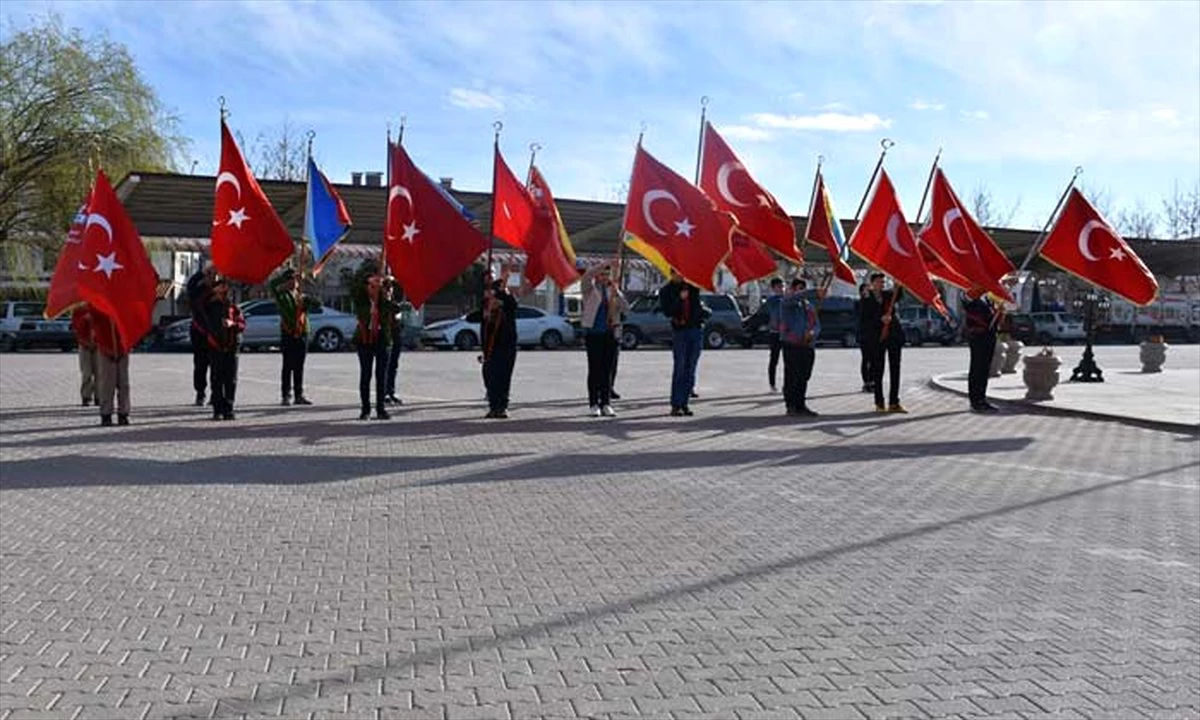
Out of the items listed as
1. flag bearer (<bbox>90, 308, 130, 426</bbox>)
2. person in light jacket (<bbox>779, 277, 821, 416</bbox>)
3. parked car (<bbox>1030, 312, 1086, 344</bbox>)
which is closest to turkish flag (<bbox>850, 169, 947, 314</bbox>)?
person in light jacket (<bbox>779, 277, 821, 416</bbox>)

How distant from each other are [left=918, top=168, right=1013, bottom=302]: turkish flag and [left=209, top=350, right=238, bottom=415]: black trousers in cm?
953

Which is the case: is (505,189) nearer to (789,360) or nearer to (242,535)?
(789,360)

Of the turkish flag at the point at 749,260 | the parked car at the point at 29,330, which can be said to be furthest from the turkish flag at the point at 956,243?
the parked car at the point at 29,330

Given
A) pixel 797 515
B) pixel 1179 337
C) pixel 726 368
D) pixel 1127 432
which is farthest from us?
pixel 1179 337

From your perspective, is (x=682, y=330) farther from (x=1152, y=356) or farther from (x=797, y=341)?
(x=1152, y=356)

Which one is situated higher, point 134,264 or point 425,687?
point 134,264

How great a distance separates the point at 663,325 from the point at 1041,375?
23.1 metres

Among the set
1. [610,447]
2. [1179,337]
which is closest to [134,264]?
[610,447]

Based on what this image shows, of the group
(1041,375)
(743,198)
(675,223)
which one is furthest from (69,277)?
(1041,375)

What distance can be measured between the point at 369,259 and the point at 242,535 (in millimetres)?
42401

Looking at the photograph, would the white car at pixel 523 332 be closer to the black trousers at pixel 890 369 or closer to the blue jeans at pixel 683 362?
the black trousers at pixel 890 369

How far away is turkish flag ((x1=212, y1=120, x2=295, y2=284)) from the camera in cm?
1461

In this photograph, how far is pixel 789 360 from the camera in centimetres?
1606

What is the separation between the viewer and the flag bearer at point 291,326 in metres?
16.1
